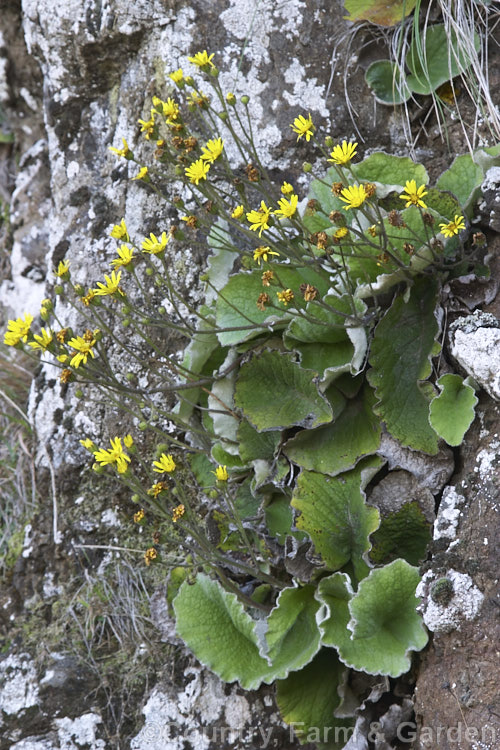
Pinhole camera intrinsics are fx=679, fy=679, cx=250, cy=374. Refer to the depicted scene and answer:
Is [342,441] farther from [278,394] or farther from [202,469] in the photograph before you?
[202,469]

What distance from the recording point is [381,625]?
188 cm

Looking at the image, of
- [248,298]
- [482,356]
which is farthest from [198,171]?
[482,356]

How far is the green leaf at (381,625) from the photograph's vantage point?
1793 mm

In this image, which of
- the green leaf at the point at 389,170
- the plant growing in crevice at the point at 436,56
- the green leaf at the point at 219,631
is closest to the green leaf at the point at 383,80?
the plant growing in crevice at the point at 436,56

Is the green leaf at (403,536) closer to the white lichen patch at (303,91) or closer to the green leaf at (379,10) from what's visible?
the white lichen patch at (303,91)

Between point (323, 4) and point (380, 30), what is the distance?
28cm

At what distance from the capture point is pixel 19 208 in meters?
3.69

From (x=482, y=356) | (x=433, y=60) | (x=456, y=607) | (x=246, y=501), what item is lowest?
(x=456, y=607)

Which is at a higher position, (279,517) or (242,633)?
(279,517)

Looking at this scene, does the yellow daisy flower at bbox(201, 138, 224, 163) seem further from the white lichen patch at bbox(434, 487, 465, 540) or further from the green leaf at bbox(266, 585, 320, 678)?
the green leaf at bbox(266, 585, 320, 678)

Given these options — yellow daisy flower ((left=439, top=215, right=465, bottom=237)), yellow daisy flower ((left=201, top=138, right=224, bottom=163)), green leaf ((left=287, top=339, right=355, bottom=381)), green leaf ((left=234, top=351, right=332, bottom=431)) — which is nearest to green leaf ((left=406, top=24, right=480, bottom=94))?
yellow daisy flower ((left=439, top=215, right=465, bottom=237))

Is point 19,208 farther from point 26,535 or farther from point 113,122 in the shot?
point 26,535

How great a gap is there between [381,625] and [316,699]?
1.04ft

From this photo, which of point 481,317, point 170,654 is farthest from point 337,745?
point 481,317
